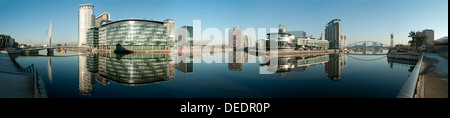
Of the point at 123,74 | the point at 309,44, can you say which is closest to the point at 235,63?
the point at 123,74

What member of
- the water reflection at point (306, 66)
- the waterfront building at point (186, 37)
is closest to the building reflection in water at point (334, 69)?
the water reflection at point (306, 66)

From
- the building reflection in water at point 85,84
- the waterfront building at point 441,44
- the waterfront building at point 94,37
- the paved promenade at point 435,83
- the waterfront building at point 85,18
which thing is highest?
the waterfront building at point 85,18

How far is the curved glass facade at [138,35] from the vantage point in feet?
325

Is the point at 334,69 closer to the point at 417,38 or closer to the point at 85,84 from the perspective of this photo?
the point at 85,84

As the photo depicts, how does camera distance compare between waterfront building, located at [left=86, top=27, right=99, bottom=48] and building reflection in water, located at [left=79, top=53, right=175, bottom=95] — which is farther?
waterfront building, located at [left=86, top=27, right=99, bottom=48]

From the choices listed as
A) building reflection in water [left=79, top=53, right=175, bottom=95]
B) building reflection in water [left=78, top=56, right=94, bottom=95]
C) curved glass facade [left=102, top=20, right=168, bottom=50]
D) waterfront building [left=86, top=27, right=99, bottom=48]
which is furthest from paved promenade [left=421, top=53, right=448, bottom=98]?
waterfront building [left=86, top=27, right=99, bottom=48]

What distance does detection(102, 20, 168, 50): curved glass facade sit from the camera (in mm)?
99000

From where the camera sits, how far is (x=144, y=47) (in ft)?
329

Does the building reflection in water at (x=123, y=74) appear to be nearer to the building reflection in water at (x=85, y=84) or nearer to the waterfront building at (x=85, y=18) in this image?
the building reflection in water at (x=85, y=84)

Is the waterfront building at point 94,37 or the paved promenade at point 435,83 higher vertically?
the waterfront building at point 94,37

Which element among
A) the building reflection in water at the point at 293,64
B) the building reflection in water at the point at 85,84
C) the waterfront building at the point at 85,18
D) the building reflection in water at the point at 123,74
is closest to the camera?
the building reflection in water at the point at 85,84

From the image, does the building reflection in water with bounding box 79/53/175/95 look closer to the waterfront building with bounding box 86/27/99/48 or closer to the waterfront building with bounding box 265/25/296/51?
the waterfront building with bounding box 265/25/296/51

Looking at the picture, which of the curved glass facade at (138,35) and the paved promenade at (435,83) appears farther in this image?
the curved glass facade at (138,35)
